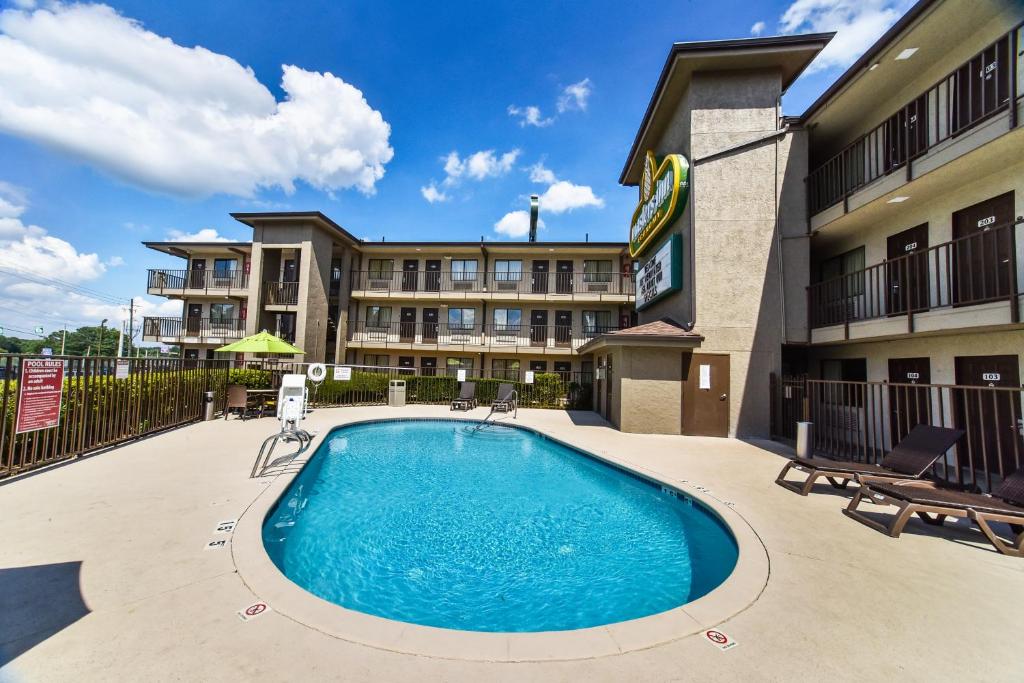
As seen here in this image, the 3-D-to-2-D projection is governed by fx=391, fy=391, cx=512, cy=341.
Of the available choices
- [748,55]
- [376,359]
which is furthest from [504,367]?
[748,55]

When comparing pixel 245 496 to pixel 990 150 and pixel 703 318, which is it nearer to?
pixel 703 318

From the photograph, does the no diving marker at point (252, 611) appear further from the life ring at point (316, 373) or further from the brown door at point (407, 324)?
the brown door at point (407, 324)

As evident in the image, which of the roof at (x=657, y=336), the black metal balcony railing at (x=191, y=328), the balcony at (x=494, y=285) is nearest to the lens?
the roof at (x=657, y=336)

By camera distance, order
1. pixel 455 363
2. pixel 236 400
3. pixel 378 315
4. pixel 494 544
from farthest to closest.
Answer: pixel 378 315 → pixel 455 363 → pixel 236 400 → pixel 494 544

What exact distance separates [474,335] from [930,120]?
61.1ft

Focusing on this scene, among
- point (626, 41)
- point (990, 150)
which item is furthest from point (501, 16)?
point (990, 150)

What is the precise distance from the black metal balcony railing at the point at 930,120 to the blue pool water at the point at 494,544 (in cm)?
846

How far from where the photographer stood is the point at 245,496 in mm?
4961

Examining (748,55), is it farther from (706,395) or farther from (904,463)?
(904,463)

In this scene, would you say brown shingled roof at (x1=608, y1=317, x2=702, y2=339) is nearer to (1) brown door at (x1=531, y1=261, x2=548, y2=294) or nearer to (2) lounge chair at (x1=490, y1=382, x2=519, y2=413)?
(2) lounge chair at (x1=490, y1=382, x2=519, y2=413)

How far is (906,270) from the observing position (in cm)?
862

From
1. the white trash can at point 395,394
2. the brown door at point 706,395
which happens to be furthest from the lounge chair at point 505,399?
the brown door at point 706,395

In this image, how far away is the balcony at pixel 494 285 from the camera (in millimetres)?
21625

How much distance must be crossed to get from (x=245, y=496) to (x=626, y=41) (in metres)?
13.9
